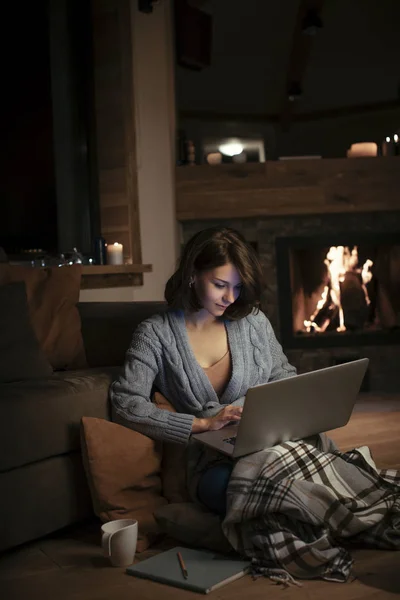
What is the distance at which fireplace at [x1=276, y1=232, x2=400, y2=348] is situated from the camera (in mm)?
4691

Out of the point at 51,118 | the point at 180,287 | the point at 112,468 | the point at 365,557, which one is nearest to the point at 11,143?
the point at 51,118

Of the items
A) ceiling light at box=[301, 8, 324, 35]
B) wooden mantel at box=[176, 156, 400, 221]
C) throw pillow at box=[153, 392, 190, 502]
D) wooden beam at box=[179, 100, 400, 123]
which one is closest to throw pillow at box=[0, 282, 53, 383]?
throw pillow at box=[153, 392, 190, 502]

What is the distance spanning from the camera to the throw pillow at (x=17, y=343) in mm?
2418

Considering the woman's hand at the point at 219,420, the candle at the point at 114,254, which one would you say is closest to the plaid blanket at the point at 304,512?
the woman's hand at the point at 219,420

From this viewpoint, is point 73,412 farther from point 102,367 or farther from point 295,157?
point 295,157

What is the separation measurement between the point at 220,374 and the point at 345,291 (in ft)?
8.44

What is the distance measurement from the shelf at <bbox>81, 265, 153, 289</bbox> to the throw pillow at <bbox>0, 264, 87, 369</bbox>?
84 cm

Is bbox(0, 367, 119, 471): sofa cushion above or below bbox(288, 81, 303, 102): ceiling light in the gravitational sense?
below

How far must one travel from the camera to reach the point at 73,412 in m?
2.31

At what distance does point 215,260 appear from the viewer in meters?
2.25

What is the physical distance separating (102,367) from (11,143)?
1.79 m

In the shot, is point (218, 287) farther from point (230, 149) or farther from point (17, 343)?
point (230, 149)

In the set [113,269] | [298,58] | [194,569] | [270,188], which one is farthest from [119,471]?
[298,58]

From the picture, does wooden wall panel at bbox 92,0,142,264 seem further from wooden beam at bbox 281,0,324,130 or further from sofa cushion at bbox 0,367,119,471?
sofa cushion at bbox 0,367,119,471
